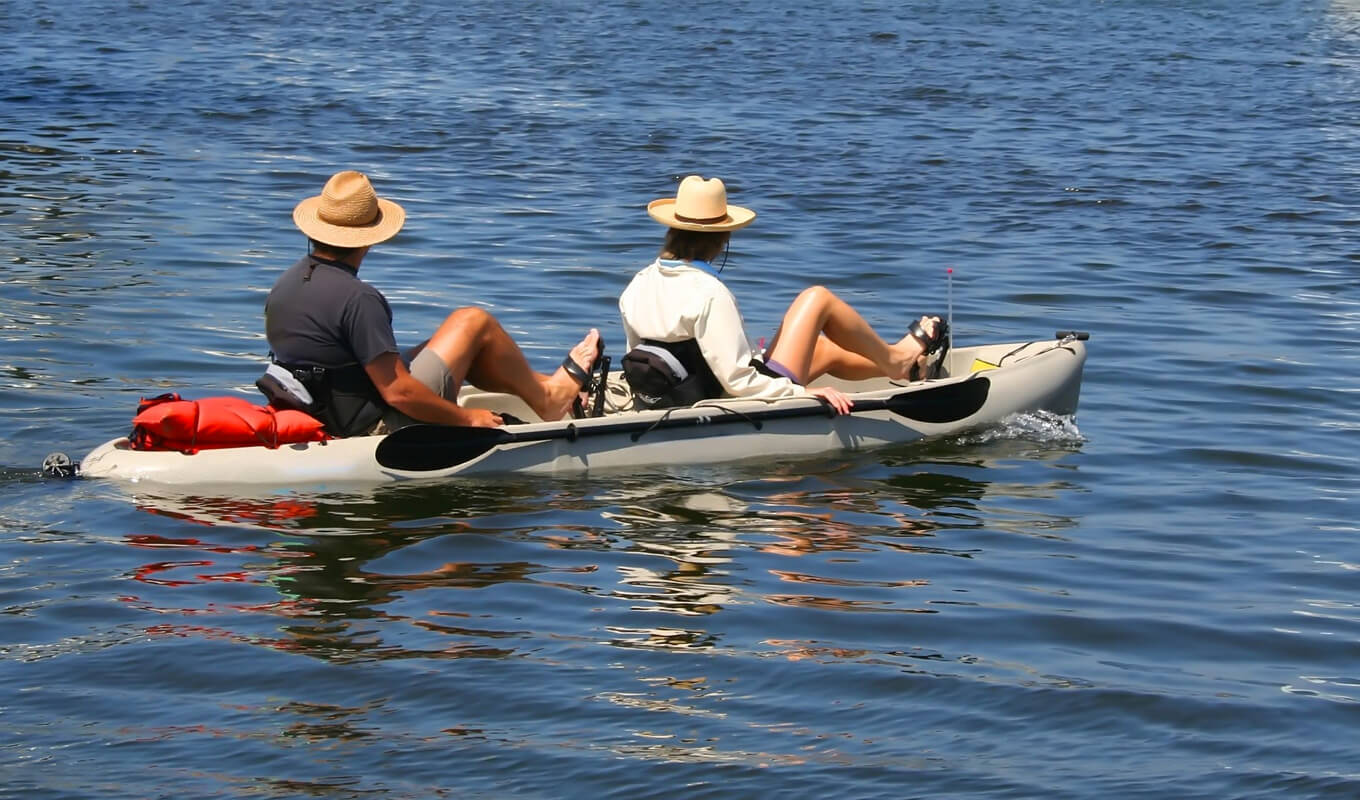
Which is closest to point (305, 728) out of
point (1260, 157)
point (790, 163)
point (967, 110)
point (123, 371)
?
point (123, 371)

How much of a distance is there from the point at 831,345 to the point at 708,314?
1.39m

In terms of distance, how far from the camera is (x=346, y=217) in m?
7.40

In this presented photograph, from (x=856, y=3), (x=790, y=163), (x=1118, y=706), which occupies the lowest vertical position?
(x=1118, y=706)

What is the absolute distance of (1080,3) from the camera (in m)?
32.8

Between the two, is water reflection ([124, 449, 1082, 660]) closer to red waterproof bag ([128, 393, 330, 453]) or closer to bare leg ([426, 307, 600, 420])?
red waterproof bag ([128, 393, 330, 453])

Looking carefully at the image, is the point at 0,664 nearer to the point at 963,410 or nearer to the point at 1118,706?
the point at 1118,706

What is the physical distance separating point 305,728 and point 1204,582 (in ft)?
11.8

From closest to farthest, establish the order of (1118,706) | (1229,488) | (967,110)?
(1118,706) < (1229,488) < (967,110)

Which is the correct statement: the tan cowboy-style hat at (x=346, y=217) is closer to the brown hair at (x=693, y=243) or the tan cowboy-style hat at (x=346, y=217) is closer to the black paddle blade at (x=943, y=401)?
the brown hair at (x=693, y=243)

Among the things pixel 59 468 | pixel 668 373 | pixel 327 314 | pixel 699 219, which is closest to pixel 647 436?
pixel 668 373

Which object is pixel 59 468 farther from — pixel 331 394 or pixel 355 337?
pixel 355 337

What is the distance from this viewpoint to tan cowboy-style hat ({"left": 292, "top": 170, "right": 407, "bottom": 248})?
734cm

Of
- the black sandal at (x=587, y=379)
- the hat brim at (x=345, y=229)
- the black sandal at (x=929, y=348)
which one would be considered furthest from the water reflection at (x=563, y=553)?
the hat brim at (x=345, y=229)

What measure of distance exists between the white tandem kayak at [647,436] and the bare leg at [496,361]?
0.87 ft
